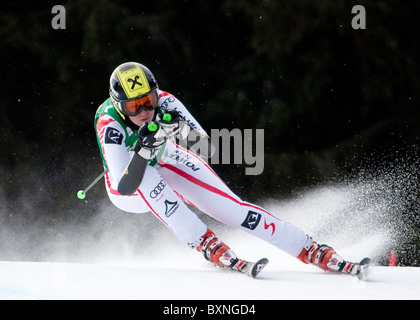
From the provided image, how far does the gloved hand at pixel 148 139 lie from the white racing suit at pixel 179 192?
0.58 ft

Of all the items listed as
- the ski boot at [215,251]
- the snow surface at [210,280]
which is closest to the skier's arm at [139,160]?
the snow surface at [210,280]

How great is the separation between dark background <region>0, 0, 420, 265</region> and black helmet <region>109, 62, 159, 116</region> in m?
4.19

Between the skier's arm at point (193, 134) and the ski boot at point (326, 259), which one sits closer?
the ski boot at point (326, 259)

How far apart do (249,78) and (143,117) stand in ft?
15.0

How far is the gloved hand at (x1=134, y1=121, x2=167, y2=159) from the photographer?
125 inches

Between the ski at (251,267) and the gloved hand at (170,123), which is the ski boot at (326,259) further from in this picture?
the gloved hand at (170,123)

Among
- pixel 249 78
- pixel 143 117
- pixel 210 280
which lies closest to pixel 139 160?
pixel 143 117

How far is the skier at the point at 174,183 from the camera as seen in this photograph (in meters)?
3.36

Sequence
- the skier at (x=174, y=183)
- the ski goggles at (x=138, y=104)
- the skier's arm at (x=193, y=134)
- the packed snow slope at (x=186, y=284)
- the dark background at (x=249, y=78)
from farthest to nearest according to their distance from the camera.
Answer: the dark background at (x=249, y=78)
the skier's arm at (x=193, y=134)
the ski goggles at (x=138, y=104)
the skier at (x=174, y=183)
the packed snow slope at (x=186, y=284)

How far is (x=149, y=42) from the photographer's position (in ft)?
25.9

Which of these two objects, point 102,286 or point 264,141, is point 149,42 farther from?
point 102,286

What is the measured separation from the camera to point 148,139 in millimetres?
3180

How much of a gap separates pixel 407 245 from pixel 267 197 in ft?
5.51

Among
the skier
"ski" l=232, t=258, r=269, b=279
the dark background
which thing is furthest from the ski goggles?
the dark background
